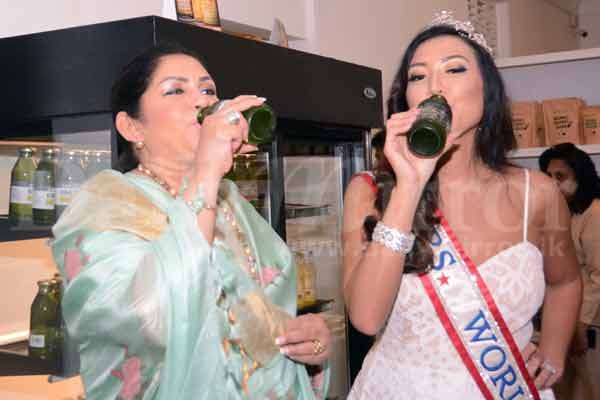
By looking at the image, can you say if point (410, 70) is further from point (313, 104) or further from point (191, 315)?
point (191, 315)

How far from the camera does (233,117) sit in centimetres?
129

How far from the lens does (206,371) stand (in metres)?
1.37

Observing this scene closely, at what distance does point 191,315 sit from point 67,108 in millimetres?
747

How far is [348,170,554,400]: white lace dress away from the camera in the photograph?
5.98 feet

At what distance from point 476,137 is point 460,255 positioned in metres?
0.35

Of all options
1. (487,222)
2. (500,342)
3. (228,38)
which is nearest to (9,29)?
(228,38)

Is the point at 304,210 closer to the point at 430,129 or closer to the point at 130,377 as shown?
the point at 430,129

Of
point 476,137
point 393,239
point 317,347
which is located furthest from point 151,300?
point 476,137

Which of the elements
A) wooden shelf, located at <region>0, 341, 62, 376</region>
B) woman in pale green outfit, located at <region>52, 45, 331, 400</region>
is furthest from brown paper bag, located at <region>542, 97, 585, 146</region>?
wooden shelf, located at <region>0, 341, 62, 376</region>

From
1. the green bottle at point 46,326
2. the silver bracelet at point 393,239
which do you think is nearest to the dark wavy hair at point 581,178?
the silver bracelet at point 393,239

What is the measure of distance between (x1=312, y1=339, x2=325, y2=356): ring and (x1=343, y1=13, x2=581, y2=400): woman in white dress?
15 cm

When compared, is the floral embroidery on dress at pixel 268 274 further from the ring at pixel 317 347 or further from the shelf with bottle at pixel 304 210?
the shelf with bottle at pixel 304 210

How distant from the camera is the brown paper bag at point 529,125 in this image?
4867 millimetres

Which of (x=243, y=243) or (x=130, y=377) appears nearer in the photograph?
(x=130, y=377)
